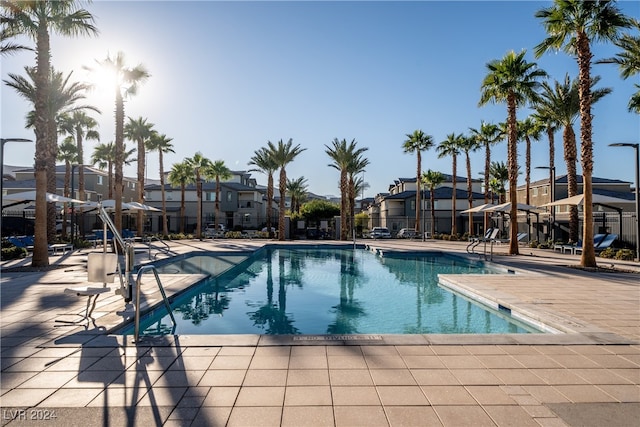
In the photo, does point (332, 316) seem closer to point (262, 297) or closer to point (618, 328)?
point (262, 297)

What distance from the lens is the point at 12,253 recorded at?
15.9 metres

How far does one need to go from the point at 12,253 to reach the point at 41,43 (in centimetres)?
955

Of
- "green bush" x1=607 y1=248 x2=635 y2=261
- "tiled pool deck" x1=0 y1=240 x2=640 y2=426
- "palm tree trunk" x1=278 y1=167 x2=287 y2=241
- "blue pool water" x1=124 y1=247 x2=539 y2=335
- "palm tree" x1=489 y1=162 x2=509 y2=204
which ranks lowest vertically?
"blue pool water" x1=124 y1=247 x2=539 y2=335

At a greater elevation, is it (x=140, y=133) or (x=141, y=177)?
(x=140, y=133)

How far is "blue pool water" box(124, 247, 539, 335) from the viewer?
23.8 feet

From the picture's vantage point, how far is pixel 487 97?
18516 mm

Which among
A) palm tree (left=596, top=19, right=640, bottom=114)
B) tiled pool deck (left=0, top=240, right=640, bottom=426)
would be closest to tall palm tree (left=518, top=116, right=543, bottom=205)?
palm tree (left=596, top=19, right=640, bottom=114)

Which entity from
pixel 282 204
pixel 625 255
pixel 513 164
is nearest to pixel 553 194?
pixel 513 164

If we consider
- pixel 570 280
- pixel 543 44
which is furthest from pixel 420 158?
pixel 570 280

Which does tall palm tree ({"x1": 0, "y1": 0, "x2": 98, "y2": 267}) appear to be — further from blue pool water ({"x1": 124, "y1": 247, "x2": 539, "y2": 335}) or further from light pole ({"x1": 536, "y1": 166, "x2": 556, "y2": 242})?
light pole ({"x1": 536, "y1": 166, "x2": 556, "y2": 242})

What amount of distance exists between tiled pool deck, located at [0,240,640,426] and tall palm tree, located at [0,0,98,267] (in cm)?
778

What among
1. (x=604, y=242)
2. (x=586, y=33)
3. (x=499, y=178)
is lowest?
(x=604, y=242)

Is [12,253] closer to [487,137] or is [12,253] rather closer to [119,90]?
[119,90]

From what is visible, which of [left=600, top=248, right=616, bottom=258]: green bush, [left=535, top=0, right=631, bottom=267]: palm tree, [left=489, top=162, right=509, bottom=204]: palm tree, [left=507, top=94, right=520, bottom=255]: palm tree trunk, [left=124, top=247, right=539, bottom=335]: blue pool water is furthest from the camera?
[left=489, top=162, right=509, bottom=204]: palm tree
